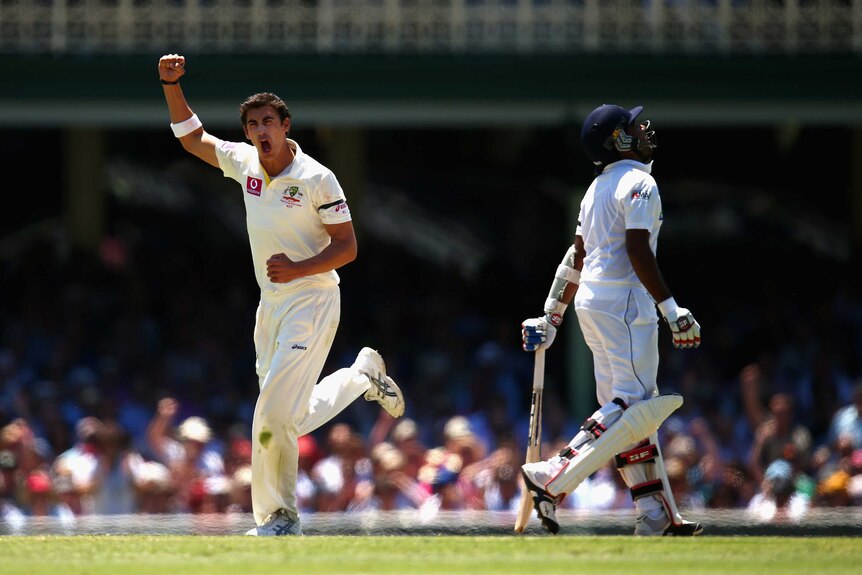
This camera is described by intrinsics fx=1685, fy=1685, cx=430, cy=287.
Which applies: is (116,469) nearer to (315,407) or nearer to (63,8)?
(315,407)

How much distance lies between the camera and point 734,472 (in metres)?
12.1

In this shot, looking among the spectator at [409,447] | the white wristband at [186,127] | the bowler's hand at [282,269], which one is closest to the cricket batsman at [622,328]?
the bowler's hand at [282,269]

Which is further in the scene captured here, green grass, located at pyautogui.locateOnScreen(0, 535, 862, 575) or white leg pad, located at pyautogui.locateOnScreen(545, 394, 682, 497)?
white leg pad, located at pyautogui.locateOnScreen(545, 394, 682, 497)

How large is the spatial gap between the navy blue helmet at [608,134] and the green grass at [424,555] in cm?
180

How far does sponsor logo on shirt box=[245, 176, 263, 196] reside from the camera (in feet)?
25.5

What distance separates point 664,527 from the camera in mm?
7781

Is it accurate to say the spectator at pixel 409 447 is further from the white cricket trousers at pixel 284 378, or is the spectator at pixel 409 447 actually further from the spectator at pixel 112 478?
the white cricket trousers at pixel 284 378

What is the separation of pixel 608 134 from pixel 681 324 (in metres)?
1.02

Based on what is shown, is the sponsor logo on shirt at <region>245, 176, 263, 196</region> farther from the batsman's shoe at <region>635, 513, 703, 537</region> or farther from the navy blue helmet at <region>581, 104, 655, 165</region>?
the batsman's shoe at <region>635, 513, 703, 537</region>

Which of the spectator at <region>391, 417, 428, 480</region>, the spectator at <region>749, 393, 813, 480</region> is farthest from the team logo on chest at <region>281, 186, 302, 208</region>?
the spectator at <region>749, 393, 813, 480</region>

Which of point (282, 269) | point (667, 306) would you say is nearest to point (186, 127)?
point (282, 269)

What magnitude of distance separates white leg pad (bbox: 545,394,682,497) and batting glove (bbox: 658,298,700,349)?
12.1 inches

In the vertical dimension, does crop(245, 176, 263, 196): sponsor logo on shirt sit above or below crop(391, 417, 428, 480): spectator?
above

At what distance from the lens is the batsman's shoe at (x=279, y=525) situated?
7719mm
